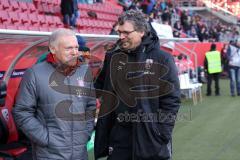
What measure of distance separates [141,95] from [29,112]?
0.80 metres

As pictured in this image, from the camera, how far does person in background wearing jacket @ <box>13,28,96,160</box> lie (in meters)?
3.09

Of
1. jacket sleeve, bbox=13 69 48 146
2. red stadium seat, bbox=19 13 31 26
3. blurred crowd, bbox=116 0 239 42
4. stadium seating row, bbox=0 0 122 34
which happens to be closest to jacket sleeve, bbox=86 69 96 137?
jacket sleeve, bbox=13 69 48 146

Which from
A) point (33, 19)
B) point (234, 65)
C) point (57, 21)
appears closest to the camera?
point (33, 19)

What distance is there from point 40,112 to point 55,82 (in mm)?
235

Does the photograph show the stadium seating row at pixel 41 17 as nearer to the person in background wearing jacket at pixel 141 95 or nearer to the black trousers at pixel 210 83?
the black trousers at pixel 210 83

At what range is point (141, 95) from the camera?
324 centimetres

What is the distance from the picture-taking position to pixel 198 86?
1248cm

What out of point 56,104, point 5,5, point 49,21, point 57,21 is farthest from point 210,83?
point 56,104

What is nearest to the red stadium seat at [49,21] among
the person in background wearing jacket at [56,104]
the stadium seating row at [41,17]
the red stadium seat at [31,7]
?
the stadium seating row at [41,17]

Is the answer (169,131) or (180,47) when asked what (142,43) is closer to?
(169,131)

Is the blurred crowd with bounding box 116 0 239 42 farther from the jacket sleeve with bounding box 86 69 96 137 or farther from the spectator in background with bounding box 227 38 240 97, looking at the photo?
the jacket sleeve with bounding box 86 69 96 137

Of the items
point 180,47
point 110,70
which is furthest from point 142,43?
point 180,47

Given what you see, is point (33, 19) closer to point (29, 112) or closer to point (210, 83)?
point (210, 83)

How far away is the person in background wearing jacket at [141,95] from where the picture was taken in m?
3.24
